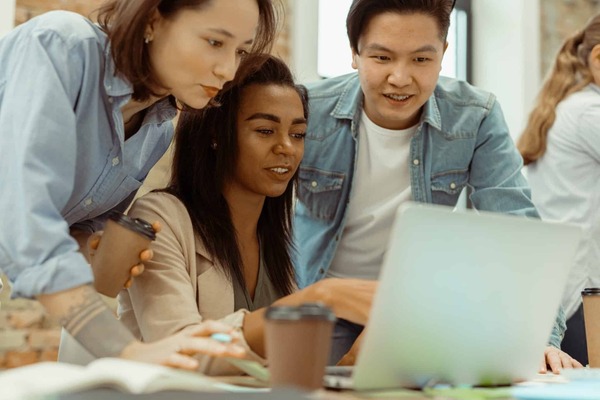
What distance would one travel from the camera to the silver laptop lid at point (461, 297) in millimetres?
918

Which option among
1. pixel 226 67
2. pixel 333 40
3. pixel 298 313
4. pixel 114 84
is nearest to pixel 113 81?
pixel 114 84

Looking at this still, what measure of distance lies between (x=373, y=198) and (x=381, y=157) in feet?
0.34

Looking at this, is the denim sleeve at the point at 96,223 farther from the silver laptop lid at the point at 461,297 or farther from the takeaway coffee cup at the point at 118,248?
the silver laptop lid at the point at 461,297

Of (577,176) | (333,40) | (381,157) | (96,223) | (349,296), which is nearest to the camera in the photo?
(349,296)

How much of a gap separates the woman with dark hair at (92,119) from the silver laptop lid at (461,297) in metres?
0.22

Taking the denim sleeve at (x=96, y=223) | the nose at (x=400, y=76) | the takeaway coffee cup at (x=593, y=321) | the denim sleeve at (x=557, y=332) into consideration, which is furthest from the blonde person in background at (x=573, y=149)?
the denim sleeve at (x=96, y=223)

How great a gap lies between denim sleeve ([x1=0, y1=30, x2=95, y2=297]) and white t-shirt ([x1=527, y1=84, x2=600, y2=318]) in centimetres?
157

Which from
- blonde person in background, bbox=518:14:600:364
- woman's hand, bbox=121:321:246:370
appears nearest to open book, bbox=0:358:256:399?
woman's hand, bbox=121:321:246:370

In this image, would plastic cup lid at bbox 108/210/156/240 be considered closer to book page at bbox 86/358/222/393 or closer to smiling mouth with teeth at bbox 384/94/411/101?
book page at bbox 86/358/222/393

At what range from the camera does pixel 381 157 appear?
2.05 meters

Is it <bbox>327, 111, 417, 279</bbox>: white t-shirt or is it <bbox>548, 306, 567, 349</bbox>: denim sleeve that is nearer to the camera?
<bbox>548, 306, 567, 349</bbox>: denim sleeve

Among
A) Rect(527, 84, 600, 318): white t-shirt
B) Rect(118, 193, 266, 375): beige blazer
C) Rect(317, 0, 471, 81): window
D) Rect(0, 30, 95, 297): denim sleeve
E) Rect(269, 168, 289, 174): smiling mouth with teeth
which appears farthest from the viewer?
Rect(317, 0, 471, 81): window

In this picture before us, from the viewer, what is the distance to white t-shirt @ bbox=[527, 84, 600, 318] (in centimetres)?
238

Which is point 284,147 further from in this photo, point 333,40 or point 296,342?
point 333,40
